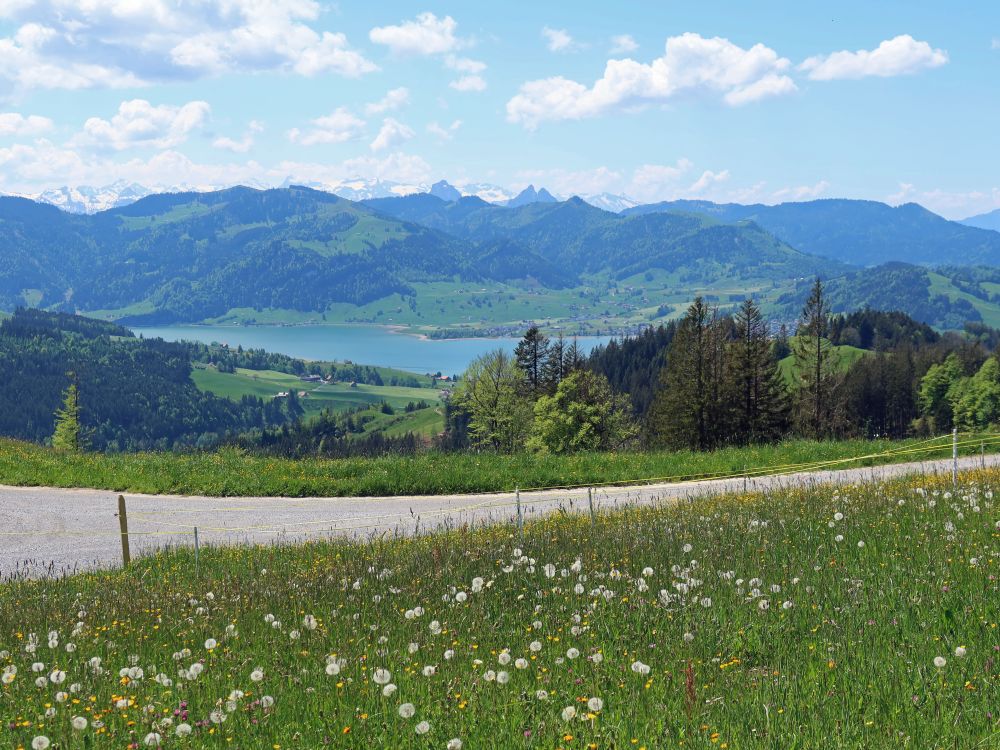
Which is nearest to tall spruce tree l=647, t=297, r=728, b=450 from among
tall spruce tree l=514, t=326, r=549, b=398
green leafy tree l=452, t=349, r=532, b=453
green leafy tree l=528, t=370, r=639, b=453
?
green leafy tree l=528, t=370, r=639, b=453

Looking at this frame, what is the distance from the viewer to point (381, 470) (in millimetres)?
28016

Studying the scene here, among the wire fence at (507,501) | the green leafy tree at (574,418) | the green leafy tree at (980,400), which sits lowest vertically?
the green leafy tree at (980,400)

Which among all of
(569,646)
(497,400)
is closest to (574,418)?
→ (497,400)

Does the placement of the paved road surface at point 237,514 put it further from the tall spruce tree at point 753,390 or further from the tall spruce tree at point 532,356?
the tall spruce tree at point 532,356

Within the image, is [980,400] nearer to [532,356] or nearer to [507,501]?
[532,356]

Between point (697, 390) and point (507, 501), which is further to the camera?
point (697, 390)

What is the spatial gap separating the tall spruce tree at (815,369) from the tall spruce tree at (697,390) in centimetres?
1233

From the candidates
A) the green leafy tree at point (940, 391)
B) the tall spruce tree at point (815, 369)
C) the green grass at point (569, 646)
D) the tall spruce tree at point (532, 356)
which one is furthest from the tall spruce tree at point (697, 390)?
the green leafy tree at point (940, 391)

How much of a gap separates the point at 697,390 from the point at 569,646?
67.9 metres

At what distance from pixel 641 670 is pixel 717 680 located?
30.5 inches

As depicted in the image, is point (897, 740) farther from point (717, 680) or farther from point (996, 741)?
point (717, 680)

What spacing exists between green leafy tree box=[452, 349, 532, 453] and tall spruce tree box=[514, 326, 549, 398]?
91 centimetres

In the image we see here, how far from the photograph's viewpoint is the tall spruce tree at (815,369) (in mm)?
82000

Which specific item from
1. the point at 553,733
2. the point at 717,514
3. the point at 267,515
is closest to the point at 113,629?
the point at 553,733
